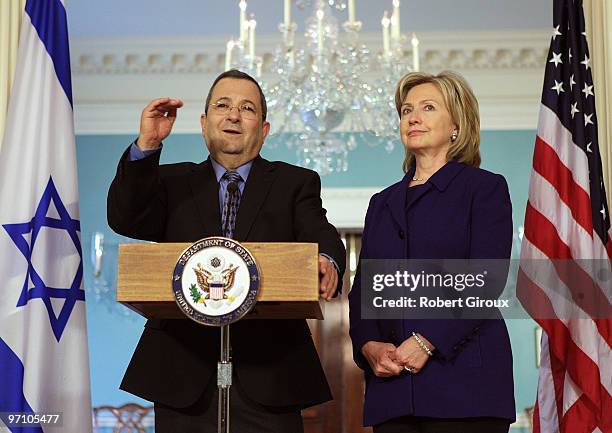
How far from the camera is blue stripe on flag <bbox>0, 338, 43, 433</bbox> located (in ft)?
9.63

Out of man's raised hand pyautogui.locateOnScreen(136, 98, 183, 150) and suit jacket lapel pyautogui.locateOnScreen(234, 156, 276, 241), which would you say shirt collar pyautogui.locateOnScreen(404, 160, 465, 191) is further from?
man's raised hand pyautogui.locateOnScreen(136, 98, 183, 150)

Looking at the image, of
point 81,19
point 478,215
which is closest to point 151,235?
point 478,215

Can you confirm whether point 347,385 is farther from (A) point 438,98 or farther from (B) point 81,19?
(A) point 438,98

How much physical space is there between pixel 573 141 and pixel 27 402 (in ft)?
6.89

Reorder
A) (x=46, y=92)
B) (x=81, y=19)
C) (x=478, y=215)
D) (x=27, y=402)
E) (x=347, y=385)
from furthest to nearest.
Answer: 1. (x=347, y=385)
2. (x=81, y=19)
3. (x=46, y=92)
4. (x=27, y=402)
5. (x=478, y=215)

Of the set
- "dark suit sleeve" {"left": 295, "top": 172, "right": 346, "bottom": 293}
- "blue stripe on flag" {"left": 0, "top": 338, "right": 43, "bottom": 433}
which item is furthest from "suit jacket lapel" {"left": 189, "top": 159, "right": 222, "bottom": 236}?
"blue stripe on flag" {"left": 0, "top": 338, "right": 43, "bottom": 433}

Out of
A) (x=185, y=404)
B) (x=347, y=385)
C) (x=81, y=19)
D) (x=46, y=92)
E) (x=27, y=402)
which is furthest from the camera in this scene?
(x=347, y=385)

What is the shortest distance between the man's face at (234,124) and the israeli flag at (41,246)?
736 millimetres

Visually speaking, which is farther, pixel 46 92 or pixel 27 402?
pixel 46 92

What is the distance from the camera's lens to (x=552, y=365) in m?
3.28

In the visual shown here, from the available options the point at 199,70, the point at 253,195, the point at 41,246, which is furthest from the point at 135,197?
the point at 199,70

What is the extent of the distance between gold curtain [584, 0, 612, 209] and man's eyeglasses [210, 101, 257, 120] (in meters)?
1.39

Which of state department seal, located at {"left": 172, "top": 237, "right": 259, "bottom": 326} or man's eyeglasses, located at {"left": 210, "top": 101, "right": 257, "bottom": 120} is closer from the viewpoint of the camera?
A: state department seal, located at {"left": 172, "top": 237, "right": 259, "bottom": 326}

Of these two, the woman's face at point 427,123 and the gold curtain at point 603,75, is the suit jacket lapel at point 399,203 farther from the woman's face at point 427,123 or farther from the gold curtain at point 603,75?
the gold curtain at point 603,75
